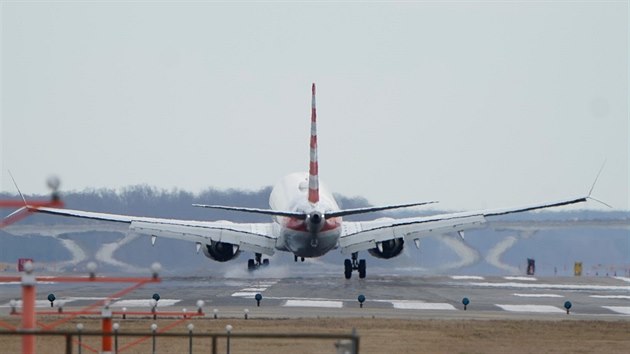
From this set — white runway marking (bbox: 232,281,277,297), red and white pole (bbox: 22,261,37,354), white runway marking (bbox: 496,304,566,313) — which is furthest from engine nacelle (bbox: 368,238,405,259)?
red and white pole (bbox: 22,261,37,354)

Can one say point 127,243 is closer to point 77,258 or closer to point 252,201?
point 77,258

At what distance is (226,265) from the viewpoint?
7381cm

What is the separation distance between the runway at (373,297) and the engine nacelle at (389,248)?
167 cm

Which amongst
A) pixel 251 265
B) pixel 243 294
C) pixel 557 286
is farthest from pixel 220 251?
pixel 557 286

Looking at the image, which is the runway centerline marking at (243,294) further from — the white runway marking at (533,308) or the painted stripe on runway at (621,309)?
the painted stripe on runway at (621,309)

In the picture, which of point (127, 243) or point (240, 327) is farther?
point (127, 243)

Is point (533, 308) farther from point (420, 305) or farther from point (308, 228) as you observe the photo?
point (308, 228)

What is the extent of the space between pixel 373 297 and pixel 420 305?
4.96 m

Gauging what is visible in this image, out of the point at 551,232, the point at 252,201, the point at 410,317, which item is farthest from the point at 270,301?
the point at 551,232

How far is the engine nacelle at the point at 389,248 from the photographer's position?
6586 centimetres

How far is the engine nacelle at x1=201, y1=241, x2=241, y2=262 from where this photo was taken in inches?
2537

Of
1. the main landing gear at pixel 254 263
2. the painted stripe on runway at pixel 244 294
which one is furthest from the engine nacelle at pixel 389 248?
the painted stripe on runway at pixel 244 294

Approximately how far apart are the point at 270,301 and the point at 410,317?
946 cm

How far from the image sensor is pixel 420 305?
4662cm
